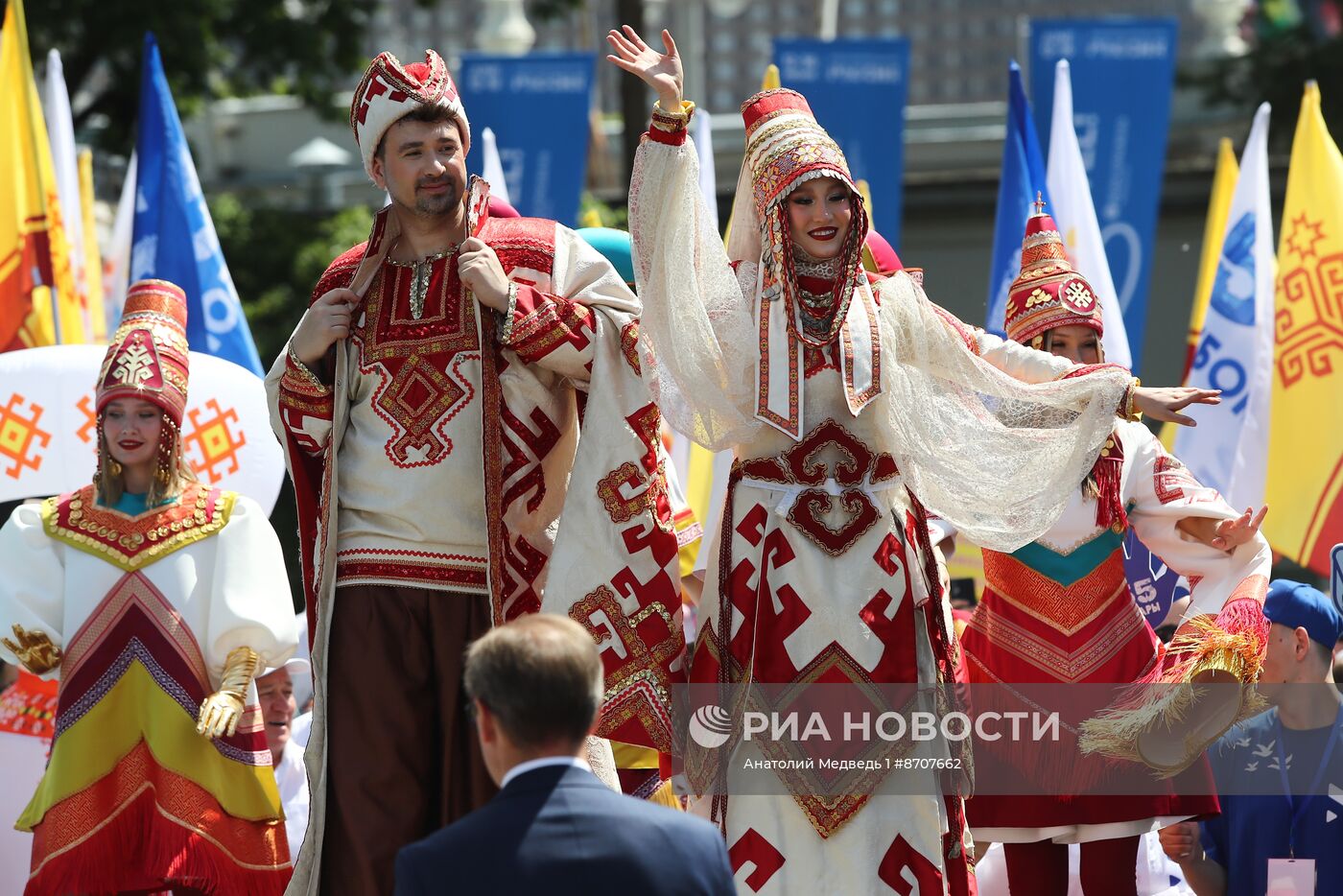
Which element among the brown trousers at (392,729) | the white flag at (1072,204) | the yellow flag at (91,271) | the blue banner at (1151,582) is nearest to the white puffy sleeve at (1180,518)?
the blue banner at (1151,582)

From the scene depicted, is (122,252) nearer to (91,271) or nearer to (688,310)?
(91,271)

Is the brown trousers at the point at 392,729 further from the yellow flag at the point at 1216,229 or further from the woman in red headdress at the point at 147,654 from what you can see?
the yellow flag at the point at 1216,229

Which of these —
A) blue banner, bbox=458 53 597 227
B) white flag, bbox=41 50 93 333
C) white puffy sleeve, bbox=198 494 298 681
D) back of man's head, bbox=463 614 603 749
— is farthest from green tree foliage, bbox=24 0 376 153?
back of man's head, bbox=463 614 603 749

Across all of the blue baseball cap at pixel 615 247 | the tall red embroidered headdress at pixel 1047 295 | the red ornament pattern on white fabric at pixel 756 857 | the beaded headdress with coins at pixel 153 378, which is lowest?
the red ornament pattern on white fabric at pixel 756 857

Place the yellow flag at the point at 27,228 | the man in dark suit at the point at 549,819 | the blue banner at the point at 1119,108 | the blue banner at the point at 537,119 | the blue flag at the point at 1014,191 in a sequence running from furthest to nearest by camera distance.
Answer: the blue banner at the point at 537,119 → the blue banner at the point at 1119,108 → the blue flag at the point at 1014,191 → the yellow flag at the point at 27,228 → the man in dark suit at the point at 549,819

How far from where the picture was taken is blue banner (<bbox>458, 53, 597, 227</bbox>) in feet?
35.9

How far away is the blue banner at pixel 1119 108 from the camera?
1023 centimetres

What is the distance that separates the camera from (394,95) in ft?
15.7

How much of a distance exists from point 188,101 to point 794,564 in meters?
13.8

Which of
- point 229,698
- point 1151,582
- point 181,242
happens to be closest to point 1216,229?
point 1151,582

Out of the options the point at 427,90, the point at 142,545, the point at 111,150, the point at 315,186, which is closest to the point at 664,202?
the point at 427,90

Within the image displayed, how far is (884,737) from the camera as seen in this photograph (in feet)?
15.0

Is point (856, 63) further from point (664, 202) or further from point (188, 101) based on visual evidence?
Answer: point (188, 101)

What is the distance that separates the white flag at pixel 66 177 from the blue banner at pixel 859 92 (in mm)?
3550
